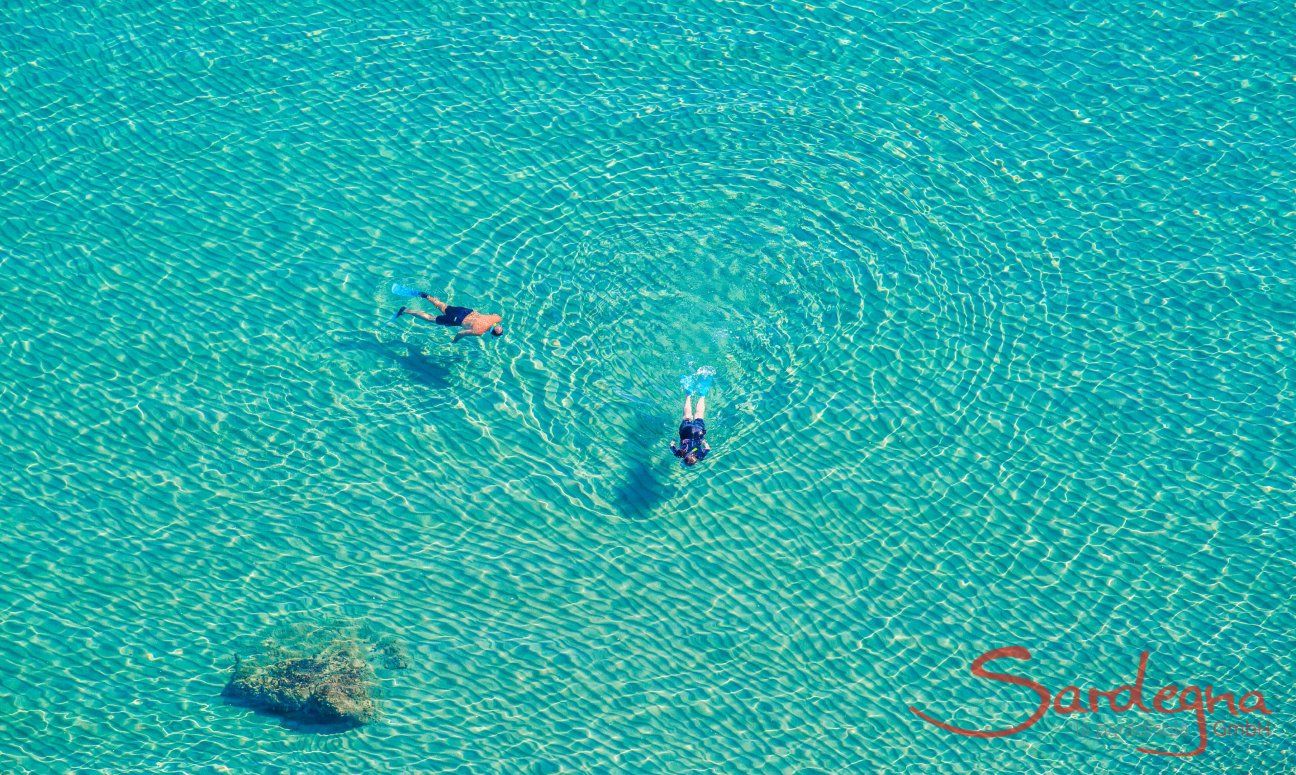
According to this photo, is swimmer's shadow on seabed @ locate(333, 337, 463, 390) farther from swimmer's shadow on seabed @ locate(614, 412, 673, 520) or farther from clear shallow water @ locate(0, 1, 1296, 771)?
swimmer's shadow on seabed @ locate(614, 412, 673, 520)

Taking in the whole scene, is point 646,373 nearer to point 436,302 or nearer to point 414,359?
point 436,302

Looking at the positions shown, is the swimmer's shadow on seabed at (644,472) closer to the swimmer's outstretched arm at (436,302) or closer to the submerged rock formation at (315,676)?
the swimmer's outstretched arm at (436,302)

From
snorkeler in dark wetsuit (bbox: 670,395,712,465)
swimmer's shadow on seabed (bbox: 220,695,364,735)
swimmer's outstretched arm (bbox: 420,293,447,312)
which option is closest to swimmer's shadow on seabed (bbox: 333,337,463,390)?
swimmer's outstretched arm (bbox: 420,293,447,312)

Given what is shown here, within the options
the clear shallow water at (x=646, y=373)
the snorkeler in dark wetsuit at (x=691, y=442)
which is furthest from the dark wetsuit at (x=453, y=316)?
the snorkeler in dark wetsuit at (x=691, y=442)

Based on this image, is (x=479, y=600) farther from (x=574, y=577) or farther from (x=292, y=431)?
(x=292, y=431)

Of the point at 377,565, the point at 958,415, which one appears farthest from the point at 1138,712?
the point at 377,565

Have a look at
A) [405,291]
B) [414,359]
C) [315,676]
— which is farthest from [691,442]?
[315,676]
